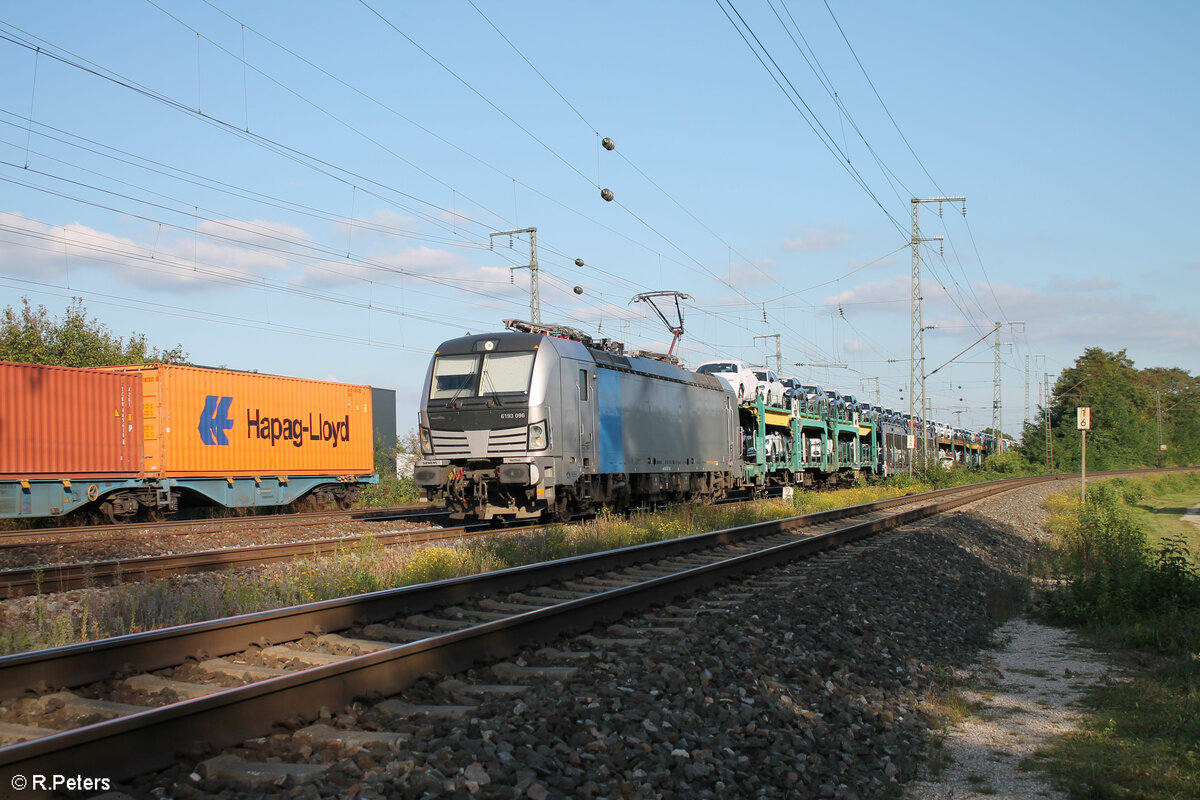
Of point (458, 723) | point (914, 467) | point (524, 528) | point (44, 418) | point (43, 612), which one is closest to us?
→ point (458, 723)

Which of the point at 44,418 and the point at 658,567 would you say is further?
the point at 44,418

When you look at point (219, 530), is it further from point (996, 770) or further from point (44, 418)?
point (996, 770)

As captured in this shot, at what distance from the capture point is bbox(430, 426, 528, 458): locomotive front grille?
51.9ft

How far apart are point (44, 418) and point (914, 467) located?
34.8 m

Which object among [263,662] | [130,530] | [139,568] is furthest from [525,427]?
[263,662]

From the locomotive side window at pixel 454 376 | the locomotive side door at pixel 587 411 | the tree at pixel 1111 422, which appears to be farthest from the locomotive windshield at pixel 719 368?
the tree at pixel 1111 422

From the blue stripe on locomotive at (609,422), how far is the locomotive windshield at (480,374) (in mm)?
2259

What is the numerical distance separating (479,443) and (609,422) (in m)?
3.19

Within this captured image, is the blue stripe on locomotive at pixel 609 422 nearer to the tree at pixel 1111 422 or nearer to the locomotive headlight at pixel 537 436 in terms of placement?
the locomotive headlight at pixel 537 436

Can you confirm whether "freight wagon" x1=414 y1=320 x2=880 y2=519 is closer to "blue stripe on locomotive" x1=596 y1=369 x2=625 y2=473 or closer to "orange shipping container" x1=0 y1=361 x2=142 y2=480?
"blue stripe on locomotive" x1=596 y1=369 x2=625 y2=473

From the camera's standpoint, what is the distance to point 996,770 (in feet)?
18.0

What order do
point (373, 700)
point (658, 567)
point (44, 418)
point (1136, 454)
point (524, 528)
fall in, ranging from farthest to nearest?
point (1136, 454), point (44, 418), point (524, 528), point (658, 567), point (373, 700)

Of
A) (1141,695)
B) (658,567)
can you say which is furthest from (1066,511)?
(1141,695)

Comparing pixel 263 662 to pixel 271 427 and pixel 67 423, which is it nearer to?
pixel 67 423
